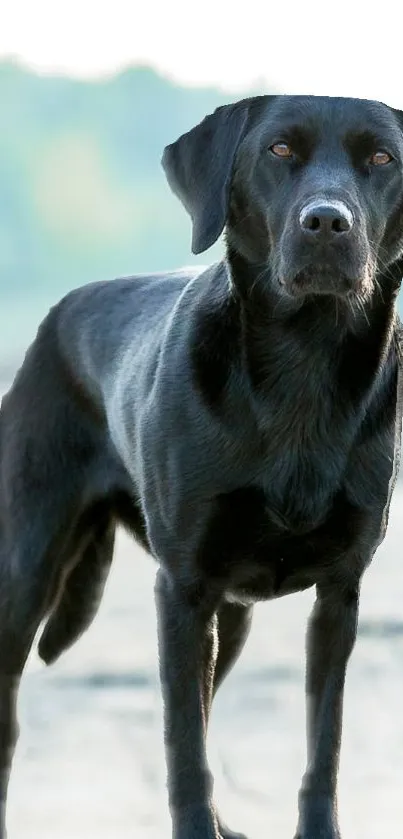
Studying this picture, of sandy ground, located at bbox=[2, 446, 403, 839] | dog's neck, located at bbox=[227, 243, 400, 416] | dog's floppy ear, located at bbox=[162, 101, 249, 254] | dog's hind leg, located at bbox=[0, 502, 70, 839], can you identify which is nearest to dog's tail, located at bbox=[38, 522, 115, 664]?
dog's hind leg, located at bbox=[0, 502, 70, 839]

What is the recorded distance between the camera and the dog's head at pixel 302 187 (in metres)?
4.41

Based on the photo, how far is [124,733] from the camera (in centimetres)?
596

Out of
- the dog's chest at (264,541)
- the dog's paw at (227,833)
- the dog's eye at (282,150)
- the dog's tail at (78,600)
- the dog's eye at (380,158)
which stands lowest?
the dog's paw at (227,833)

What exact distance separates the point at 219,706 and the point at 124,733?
1.22 ft

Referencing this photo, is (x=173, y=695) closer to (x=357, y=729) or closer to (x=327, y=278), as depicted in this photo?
(x=327, y=278)

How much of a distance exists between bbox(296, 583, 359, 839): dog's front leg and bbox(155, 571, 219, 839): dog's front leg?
0.70 feet

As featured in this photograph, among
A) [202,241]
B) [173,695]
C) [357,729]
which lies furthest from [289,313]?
[357,729]

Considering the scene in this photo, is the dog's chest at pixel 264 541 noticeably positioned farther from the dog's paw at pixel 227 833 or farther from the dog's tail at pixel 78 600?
the dog's tail at pixel 78 600

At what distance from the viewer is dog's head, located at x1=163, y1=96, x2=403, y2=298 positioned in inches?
174

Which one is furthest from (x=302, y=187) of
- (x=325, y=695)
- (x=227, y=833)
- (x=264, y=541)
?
(x=227, y=833)

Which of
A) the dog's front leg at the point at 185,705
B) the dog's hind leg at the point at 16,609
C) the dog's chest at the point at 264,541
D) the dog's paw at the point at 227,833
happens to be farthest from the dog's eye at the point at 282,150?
the dog's paw at the point at 227,833

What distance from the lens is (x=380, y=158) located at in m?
4.56

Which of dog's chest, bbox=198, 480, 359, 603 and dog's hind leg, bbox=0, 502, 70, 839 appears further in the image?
dog's hind leg, bbox=0, 502, 70, 839

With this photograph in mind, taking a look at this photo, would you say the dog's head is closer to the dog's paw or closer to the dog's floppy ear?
the dog's floppy ear
